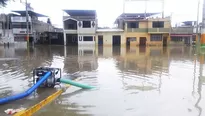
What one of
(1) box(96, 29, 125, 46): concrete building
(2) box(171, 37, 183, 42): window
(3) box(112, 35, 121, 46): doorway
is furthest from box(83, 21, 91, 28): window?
(2) box(171, 37, 183, 42): window

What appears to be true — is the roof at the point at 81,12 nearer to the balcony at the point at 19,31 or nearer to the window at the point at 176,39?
the balcony at the point at 19,31

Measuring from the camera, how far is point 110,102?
22.9 ft

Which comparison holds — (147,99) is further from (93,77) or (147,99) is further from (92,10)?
(92,10)

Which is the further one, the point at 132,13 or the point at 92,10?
the point at 132,13

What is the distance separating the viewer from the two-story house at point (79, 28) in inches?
1751

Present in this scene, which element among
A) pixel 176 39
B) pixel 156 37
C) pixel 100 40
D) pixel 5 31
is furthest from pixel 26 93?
pixel 5 31

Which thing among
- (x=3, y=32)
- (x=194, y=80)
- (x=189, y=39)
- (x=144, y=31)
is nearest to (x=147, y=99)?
(x=194, y=80)

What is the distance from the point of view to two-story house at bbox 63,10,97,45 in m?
44.5

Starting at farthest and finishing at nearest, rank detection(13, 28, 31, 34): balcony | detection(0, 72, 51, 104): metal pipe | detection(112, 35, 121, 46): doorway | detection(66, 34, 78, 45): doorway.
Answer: detection(66, 34, 78, 45): doorway
detection(13, 28, 31, 34): balcony
detection(112, 35, 121, 46): doorway
detection(0, 72, 51, 104): metal pipe

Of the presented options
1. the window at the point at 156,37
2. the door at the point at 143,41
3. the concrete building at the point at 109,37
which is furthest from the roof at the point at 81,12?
the window at the point at 156,37

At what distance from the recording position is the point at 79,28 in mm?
44500

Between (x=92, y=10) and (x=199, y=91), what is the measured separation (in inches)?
1521

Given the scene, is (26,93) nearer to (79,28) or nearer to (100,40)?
(79,28)

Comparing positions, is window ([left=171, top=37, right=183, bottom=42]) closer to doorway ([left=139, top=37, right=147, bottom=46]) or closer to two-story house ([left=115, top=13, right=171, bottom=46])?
two-story house ([left=115, top=13, right=171, bottom=46])
